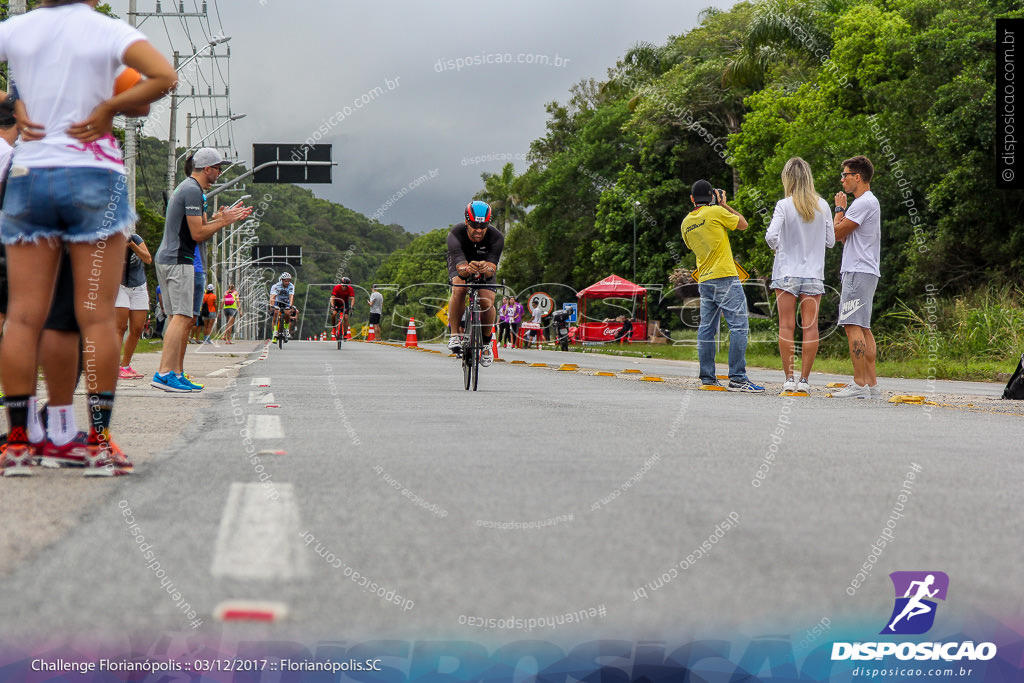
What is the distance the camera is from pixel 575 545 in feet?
9.23

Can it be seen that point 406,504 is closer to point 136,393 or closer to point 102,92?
point 102,92

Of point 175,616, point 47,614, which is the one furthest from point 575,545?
point 47,614

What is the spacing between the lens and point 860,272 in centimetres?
934

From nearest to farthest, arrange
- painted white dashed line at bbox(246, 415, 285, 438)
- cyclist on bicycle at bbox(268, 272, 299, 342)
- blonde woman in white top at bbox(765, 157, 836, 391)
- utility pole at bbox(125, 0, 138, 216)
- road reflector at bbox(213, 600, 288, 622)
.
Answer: road reflector at bbox(213, 600, 288, 622)
painted white dashed line at bbox(246, 415, 285, 438)
blonde woman in white top at bbox(765, 157, 836, 391)
utility pole at bbox(125, 0, 138, 216)
cyclist on bicycle at bbox(268, 272, 299, 342)

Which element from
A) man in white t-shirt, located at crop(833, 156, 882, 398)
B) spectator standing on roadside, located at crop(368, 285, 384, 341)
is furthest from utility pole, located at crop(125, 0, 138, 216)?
man in white t-shirt, located at crop(833, 156, 882, 398)

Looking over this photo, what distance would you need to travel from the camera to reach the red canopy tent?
138 feet

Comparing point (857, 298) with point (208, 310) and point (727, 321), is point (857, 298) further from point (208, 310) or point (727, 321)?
point (208, 310)

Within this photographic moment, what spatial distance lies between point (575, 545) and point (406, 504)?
73 cm

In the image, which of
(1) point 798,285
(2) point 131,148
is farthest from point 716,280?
(2) point 131,148

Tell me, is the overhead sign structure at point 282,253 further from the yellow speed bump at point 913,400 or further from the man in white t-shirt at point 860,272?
the yellow speed bump at point 913,400

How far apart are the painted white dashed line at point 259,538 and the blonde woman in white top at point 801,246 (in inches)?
274

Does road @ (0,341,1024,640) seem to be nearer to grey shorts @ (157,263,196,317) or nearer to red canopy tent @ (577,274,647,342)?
grey shorts @ (157,263,196,317)

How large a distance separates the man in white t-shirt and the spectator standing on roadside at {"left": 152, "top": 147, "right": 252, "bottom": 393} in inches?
213

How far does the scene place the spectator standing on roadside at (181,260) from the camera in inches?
359
